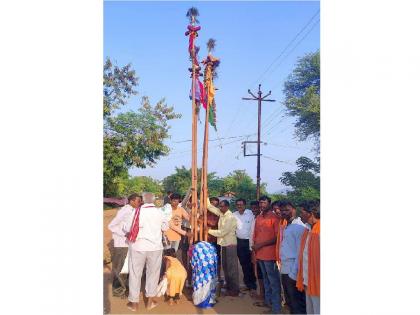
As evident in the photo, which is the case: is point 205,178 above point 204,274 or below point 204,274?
above

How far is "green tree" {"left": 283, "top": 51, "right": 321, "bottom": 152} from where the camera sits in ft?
57.1

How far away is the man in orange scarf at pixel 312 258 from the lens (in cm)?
402

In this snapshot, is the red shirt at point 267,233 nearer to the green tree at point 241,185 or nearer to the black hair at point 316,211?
the black hair at point 316,211

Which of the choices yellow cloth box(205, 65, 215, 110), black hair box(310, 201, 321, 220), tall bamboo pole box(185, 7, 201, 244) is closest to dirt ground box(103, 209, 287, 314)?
tall bamboo pole box(185, 7, 201, 244)

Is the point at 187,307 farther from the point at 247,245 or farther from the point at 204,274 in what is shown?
the point at 247,245

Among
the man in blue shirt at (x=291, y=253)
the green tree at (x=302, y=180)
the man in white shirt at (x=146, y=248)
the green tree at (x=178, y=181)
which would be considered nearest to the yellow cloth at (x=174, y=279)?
the man in white shirt at (x=146, y=248)

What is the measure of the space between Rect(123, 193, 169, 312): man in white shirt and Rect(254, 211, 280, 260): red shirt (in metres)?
1.24

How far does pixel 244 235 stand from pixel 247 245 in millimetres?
170

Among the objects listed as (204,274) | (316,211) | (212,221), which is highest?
(316,211)

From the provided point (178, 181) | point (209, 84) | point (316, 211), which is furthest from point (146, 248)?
point (178, 181)

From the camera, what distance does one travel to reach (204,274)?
539 cm
